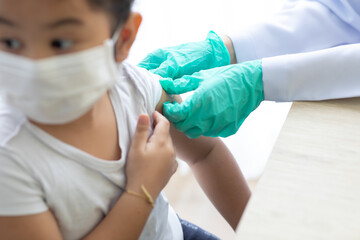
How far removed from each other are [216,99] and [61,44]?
425mm

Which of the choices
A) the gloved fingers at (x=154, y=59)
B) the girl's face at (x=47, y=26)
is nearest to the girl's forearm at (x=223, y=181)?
the gloved fingers at (x=154, y=59)

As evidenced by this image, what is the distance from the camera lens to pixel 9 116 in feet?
2.55

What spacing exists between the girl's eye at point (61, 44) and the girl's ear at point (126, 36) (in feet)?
0.41

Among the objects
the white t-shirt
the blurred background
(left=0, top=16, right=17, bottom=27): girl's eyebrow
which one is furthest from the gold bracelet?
the blurred background

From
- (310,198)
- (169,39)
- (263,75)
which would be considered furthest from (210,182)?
(169,39)

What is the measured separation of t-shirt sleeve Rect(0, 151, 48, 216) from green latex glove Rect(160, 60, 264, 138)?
385 millimetres

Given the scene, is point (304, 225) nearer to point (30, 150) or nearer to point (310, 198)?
point (310, 198)

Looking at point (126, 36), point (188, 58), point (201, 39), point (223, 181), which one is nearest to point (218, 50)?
point (188, 58)

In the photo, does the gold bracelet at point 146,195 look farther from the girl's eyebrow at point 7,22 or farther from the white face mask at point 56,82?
the girl's eyebrow at point 7,22

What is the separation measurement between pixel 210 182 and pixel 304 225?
0.57m

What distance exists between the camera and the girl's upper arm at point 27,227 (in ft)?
2.48

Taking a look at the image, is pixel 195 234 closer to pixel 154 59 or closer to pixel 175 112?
pixel 175 112

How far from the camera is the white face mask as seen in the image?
0.69 metres

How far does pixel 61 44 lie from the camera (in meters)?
0.70
